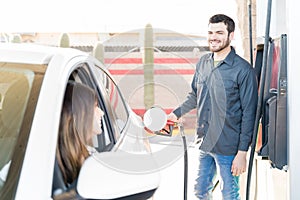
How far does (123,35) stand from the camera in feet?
7.42

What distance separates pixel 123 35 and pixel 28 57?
54 centimetres

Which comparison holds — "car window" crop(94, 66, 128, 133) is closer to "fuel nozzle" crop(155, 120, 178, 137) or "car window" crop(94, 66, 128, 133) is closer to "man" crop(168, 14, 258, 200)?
"fuel nozzle" crop(155, 120, 178, 137)

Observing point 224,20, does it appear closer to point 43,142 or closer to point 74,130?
point 74,130

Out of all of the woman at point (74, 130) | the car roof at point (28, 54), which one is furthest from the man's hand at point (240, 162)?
the car roof at point (28, 54)

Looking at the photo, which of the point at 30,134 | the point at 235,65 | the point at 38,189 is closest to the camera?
the point at 38,189

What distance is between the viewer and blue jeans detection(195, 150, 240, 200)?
10.4 feet

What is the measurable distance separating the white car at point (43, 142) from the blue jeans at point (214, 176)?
125cm

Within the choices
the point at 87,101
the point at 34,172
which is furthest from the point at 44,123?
the point at 87,101

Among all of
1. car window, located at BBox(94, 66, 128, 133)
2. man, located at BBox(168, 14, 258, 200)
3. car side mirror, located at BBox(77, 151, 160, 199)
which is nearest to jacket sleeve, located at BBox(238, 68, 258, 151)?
man, located at BBox(168, 14, 258, 200)

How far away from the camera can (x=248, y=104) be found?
2.99 meters

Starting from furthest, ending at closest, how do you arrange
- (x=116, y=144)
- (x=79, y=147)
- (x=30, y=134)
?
(x=116, y=144) < (x=79, y=147) < (x=30, y=134)

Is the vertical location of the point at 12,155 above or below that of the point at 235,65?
below

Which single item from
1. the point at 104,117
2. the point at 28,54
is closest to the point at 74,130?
the point at 28,54

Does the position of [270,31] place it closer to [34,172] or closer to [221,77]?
[221,77]
